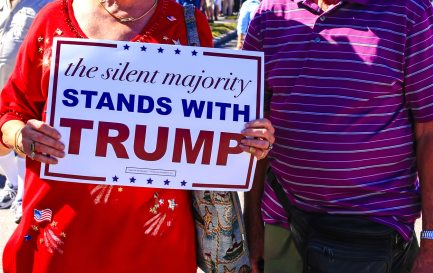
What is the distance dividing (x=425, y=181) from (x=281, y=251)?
573 millimetres

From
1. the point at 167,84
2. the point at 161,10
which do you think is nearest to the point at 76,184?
the point at 167,84

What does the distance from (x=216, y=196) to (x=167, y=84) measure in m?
0.38

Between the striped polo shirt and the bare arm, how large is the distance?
0.04 meters

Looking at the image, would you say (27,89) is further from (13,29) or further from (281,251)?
(13,29)

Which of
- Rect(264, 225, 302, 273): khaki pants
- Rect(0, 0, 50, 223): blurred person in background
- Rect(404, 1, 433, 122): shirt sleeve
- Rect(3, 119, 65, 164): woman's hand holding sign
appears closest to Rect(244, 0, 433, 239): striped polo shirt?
Rect(404, 1, 433, 122): shirt sleeve

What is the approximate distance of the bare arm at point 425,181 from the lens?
2088 millimetres

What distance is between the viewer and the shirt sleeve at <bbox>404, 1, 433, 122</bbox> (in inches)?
78.9

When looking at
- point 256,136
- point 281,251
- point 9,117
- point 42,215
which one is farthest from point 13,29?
point 256,136

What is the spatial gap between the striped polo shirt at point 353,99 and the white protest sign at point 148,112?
0.77 ft

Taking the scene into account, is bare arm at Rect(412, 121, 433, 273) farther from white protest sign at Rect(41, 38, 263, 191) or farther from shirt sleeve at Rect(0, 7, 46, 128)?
shirt sleeve at Rect(0, 7, 46, 128)

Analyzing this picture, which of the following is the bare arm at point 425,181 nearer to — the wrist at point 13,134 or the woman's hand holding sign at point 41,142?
the woman's hand holding sign at point 41,142

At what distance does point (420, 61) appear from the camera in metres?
2.01

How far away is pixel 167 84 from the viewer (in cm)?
197

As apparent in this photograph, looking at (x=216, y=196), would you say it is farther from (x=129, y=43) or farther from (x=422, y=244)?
(x=422, y=244)
